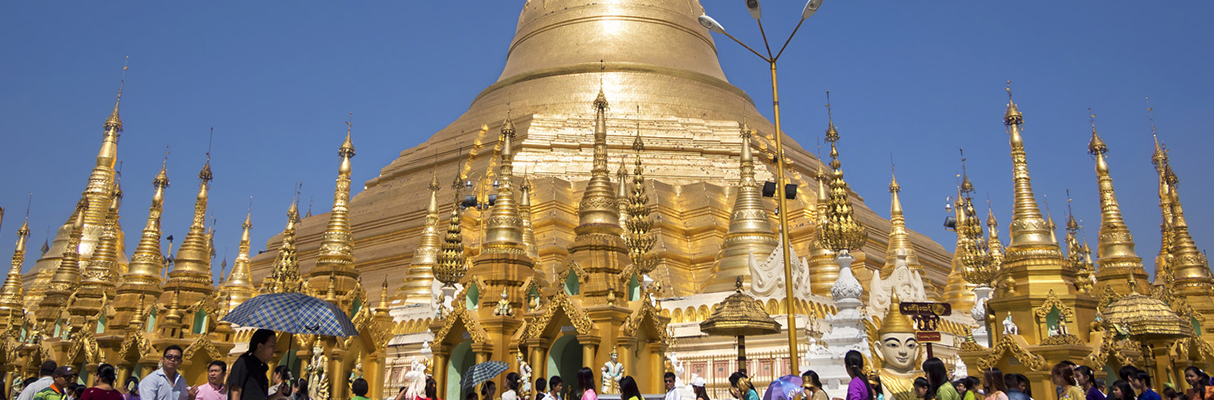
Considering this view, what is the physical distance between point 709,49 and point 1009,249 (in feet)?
82.0

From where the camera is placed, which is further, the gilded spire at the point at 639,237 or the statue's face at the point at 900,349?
the gilded spire at the point at 639,237

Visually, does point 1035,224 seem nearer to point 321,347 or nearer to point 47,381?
point 321,347

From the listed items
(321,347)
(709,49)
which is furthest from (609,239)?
(709,49)

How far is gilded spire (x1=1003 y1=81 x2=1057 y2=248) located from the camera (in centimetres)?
1584

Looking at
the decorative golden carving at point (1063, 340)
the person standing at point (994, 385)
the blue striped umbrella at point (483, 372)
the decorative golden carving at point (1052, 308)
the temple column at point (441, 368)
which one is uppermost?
Answer: the decorative golden carving at point (1052, 308)

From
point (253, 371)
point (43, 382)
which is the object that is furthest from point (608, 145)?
point (253, 371)

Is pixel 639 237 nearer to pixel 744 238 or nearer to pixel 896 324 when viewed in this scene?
pixel 744 238

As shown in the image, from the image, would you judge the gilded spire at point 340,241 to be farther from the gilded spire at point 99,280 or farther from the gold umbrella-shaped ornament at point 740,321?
the gold umbrella-shaped ornament at point 740,321

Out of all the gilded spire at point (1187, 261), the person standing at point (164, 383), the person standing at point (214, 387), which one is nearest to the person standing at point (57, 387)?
the person standing at point (164, 383)

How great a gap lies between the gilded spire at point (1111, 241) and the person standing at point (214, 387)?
20010 mm

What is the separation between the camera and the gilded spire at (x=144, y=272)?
2133cm

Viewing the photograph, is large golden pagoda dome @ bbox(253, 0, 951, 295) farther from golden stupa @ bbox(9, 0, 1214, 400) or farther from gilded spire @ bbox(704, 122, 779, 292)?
gilded spire @ bbox(704, 122, 779, 292)

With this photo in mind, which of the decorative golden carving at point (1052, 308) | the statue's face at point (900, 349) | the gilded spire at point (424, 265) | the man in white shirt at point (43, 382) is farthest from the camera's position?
the gilded spire at point (424, 265)

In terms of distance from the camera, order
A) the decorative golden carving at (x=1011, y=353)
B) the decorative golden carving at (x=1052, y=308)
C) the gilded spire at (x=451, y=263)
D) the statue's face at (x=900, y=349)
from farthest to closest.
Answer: the gilded spire at (x=451, y=263)
the decorative golden carving at (x=1052, y=308)
the decorative golden carving at (x=1011, y=353)
the statue's face at (x=900, y=349)
